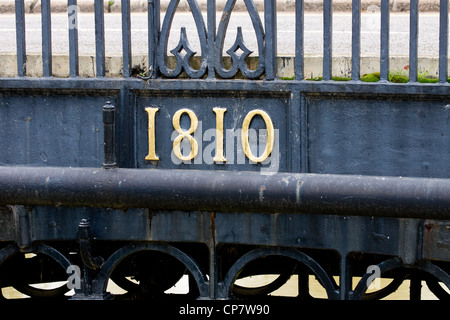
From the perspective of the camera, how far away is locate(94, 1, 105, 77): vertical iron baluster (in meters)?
4.50

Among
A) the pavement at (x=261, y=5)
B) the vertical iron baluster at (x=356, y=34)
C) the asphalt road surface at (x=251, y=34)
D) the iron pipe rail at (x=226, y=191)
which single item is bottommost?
the iron pipe rail at (x=226, y=191)

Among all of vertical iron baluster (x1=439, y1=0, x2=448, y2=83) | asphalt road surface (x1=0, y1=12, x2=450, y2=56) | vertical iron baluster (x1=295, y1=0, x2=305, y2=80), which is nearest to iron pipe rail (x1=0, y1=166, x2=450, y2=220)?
vertical iron baluster (x1=439, y1=0, x2=448, y2=83)

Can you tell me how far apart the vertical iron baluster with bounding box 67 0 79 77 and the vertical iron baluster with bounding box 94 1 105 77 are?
0.12m

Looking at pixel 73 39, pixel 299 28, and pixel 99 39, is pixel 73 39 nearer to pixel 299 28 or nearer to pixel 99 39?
pixel 99 39

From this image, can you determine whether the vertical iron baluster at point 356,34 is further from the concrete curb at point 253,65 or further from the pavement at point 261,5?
the pavement at point 261,5

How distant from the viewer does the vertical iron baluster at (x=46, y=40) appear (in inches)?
179

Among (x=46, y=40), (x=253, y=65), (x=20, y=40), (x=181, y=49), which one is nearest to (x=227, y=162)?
(x=253, y=65)

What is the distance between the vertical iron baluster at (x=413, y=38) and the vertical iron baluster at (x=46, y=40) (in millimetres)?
2051

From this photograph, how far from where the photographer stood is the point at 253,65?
4.46 m

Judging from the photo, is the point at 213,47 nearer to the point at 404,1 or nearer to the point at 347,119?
the point at 347,119

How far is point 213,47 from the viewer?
14.4ft

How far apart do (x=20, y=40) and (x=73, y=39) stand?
0.33m

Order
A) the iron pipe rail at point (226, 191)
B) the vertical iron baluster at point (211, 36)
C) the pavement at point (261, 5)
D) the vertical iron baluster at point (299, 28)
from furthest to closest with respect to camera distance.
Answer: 1. the pavement at point (261, 5)
2. the vertical iron baluster at point (211, 36)
3. the vertical iron baluster at point (299, 28)
4. the iron pipe rail at point (226, 191)

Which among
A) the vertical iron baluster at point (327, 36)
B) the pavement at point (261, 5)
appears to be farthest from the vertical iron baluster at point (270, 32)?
the pavement at point (261, 5)
